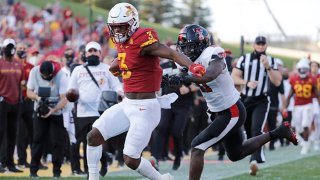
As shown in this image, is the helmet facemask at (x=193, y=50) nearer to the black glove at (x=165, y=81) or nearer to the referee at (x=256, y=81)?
the black glove at (x=165, y=81)

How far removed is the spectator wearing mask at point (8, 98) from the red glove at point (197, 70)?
549cm

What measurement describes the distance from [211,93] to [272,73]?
11.1 feet

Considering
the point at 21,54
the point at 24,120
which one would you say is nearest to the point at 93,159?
the point at 24,120

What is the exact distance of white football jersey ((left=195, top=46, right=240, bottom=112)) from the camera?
8.93m

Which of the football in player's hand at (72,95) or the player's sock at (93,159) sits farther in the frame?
the football in player's hand at (72,95)

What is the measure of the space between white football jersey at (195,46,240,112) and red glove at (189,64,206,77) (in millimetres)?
668

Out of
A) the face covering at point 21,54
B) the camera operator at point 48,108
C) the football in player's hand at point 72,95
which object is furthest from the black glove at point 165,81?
the face covering at point 21,54

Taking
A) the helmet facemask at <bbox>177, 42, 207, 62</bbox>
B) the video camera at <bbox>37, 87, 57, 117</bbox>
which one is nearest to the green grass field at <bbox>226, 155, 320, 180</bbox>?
the video camera at <bbox>37, 87, 57, 117</bbox>

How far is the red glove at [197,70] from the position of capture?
26.8ft

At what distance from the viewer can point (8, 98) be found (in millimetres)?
13133

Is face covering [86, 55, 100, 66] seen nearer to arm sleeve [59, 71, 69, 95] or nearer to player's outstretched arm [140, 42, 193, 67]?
arm sleeve [59, 71, 69, 95]

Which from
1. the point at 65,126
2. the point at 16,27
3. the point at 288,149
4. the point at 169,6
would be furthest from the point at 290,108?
the point at 169,6

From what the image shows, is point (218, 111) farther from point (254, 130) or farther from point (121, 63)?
point (254, 130)

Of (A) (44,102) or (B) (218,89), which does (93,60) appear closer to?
(A) (44,102)
